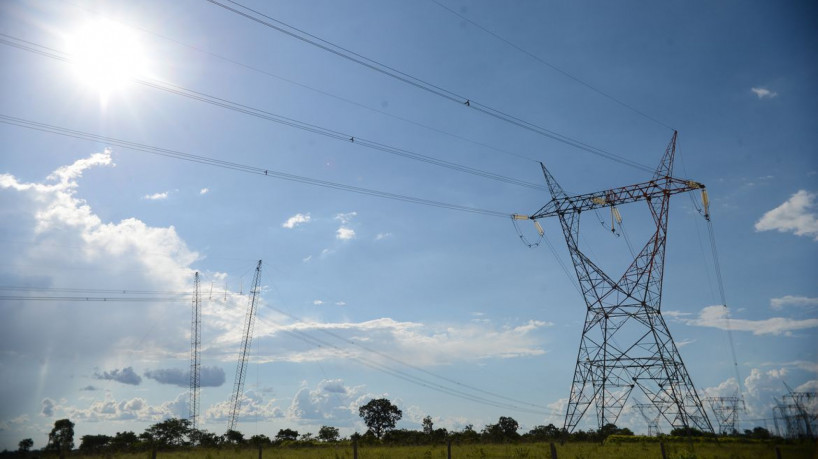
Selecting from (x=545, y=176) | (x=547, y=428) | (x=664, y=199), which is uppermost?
(x=545, y=176)

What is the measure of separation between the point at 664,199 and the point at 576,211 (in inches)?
364

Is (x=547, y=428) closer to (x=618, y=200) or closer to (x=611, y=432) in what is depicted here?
(x=611, y=432)

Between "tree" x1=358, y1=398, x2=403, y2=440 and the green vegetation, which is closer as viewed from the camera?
the green vegetation

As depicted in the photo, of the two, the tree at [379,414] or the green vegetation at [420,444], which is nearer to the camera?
the green vegetation at [420,444]

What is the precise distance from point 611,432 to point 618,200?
3056 cm

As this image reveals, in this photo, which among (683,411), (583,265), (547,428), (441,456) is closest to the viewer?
(441,456)

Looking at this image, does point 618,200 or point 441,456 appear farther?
point 618,200

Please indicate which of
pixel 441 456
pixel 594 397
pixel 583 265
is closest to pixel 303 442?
pixel 441 456

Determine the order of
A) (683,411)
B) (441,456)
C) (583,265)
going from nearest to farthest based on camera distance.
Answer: (441,456) < (683,411) < (583,265)

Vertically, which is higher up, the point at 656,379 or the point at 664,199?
the point at 664,199

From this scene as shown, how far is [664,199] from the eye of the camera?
5541cm

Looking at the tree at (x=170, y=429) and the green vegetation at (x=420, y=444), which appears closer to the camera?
the green vegetation at (x=420, y=444)

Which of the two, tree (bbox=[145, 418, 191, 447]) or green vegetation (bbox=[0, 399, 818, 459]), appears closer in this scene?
green vegetation (bbox=[0, 399, 818, 459])

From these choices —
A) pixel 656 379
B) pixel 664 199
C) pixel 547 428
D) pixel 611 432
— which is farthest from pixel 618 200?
pixel 547 428
